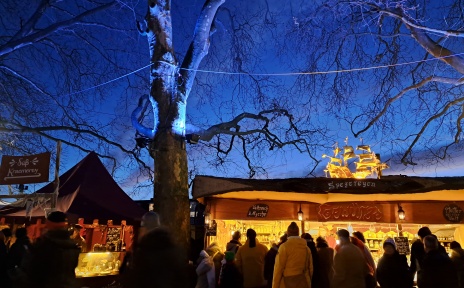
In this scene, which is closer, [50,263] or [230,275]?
[50,263]

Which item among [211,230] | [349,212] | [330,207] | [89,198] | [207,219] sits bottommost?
[211,230]

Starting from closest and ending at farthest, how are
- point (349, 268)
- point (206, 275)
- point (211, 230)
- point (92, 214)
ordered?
point (349, 268), point (206, 275), point (92, 214), point (211, 230)

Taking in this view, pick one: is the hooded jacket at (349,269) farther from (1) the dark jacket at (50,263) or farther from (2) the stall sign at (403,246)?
(2) the stall sign at (403,246)

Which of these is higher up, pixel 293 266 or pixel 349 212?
pixel 349 212

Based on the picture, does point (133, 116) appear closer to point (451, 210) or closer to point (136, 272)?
point (136, 272)

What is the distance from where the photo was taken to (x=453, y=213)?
396 inches

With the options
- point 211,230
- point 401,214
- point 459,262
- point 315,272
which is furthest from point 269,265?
point 401,214

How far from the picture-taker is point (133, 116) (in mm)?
10352

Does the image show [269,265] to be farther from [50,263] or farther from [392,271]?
[50,263]

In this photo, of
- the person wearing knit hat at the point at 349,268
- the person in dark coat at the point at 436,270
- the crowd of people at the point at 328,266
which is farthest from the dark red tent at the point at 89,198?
the person in dark coat at the point at 436,270

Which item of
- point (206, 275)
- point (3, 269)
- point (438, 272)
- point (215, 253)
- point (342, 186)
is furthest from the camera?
point (342, 186)

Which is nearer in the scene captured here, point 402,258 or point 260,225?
point 402,258

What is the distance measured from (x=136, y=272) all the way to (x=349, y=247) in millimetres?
3635

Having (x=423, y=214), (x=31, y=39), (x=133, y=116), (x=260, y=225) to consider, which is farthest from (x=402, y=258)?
(x=31, y=39)
